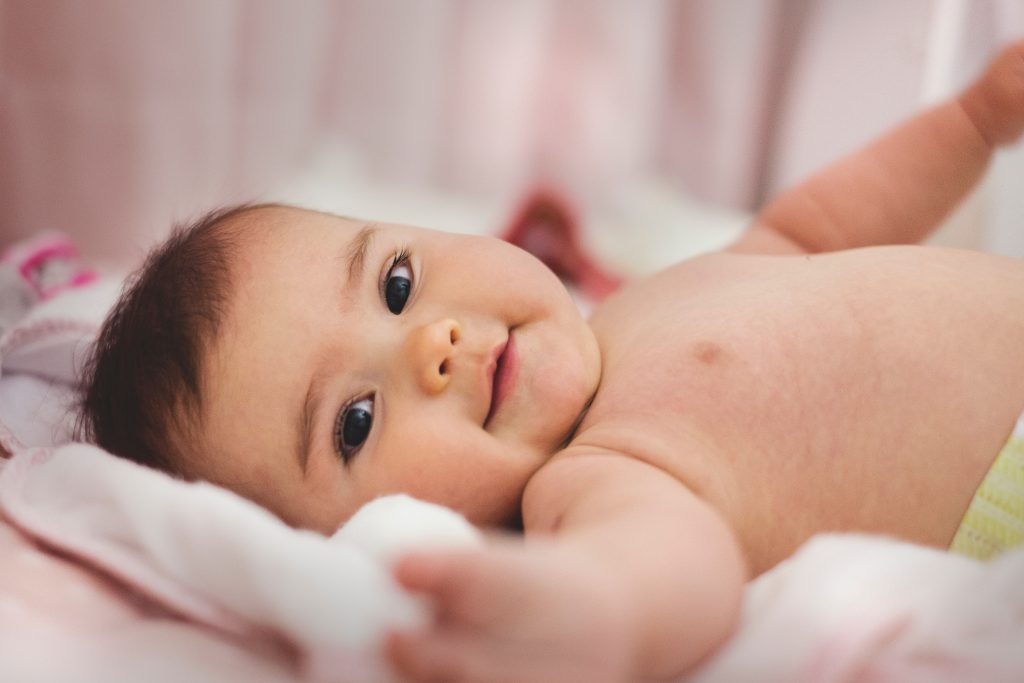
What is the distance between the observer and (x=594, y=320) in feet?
3.58

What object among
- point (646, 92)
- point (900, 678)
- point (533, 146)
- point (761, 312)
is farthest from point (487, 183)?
point (900, 678)

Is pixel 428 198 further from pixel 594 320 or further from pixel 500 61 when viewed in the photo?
pixel 594 320

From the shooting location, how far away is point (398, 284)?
2.96ft

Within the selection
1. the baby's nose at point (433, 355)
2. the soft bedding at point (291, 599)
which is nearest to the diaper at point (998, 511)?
the soft bedding at point (291, 599)

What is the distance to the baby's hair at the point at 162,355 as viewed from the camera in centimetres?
84

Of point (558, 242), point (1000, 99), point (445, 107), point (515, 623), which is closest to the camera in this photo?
point (515, 623)

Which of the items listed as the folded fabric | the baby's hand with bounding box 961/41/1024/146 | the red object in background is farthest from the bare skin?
A: the red object in background

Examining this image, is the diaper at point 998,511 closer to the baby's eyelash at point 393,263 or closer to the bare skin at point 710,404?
the bare skin at point 710,404

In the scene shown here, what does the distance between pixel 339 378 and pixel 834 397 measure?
1.40 feet

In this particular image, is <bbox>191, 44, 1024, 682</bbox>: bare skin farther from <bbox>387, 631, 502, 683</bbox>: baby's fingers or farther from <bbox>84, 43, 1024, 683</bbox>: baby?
<bbox>387, 631, 502, 683</bbox>: baby's fingers

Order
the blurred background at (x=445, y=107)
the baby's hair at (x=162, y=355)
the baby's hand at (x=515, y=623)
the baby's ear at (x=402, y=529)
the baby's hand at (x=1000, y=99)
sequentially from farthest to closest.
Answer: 1. the blurred background at (x=445, y=107)
2. the baby's hand at (x=1000, y=99)
3. the baby's hair at (x=162, y=355)
4. the baby's ear at (x=402, y=529)
5. the baby's hand at (x=515, y=623)

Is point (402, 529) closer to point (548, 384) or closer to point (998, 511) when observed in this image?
point (548, 384)

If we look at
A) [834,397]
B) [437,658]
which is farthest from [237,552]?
[834,397]

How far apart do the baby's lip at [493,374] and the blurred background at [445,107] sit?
0.79 meters
